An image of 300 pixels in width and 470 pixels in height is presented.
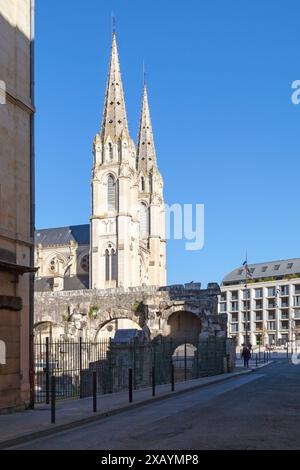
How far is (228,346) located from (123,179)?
46629mm

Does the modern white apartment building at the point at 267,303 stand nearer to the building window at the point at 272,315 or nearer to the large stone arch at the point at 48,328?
the building window at the point at 272,315

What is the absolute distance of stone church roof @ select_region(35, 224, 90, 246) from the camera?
96.5m

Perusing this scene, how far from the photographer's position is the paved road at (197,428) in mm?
10594

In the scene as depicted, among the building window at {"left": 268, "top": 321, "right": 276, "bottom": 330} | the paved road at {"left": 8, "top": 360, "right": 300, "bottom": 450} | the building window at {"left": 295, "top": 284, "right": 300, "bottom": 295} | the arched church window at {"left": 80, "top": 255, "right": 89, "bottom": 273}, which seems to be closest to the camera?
the paved road at {"left": 8, "top": 360, "right": 300, "bottom": 450}

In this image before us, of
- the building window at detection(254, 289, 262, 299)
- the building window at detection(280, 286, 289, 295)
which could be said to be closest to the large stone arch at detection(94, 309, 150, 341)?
the building window at detection(280, 286, 289, 295)

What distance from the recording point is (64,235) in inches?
3888

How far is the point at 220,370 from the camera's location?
3509 centimetres

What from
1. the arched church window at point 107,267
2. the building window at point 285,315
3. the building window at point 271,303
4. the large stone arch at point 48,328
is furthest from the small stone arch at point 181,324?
the building window at point 271,303

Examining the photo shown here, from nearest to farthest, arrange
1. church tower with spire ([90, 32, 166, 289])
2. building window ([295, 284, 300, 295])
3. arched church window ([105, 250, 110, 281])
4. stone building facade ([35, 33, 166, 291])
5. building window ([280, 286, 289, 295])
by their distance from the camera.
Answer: church tower with spire ([90, 32, 166, 289]) → arched church window ([105, 250, 110, 281]) → stone building facade ([35, 33, 166, 291]) → building window ([295, 284, 300, 295]) → building window ([280, 286, 289, 295])

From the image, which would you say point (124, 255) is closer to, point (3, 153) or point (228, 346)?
point (228, 346)

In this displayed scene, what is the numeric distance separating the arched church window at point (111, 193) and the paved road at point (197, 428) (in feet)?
212

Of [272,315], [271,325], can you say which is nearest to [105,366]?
[271,325]

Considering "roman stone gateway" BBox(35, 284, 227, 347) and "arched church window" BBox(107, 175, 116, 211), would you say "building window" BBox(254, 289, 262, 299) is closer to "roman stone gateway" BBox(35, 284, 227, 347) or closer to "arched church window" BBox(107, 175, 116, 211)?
"arched church window" BBox(107, 175, 116, 211)
